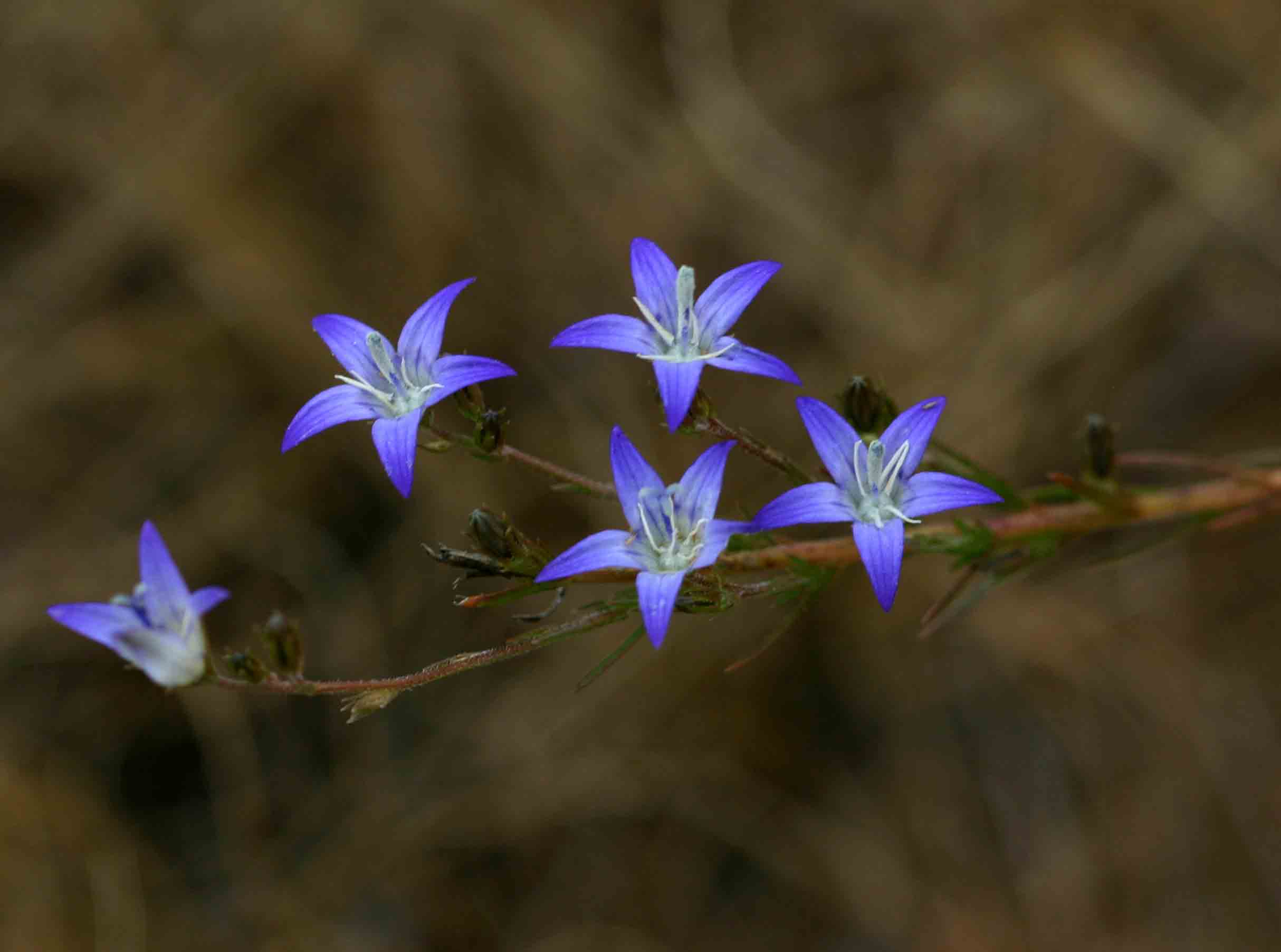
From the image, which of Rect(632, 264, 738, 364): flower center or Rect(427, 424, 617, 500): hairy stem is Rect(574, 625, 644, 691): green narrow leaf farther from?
Rect(632, 264, 738, 364): flower center

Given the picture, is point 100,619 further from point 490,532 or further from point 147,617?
point 490,532

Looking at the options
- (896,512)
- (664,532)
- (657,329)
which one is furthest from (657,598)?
(657,329)

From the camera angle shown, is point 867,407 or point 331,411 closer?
point 331,411

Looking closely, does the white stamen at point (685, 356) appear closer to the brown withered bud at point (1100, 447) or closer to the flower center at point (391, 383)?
the flower center at point (391, 383)

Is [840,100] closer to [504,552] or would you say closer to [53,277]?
[53,277]

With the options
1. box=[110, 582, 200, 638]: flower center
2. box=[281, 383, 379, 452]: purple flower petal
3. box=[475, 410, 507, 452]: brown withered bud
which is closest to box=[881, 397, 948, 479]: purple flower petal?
box=[475, 410, 507, 452]: brown withered bud

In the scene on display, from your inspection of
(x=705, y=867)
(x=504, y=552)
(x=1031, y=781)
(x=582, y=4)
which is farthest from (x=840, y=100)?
(x=504, y=552)
